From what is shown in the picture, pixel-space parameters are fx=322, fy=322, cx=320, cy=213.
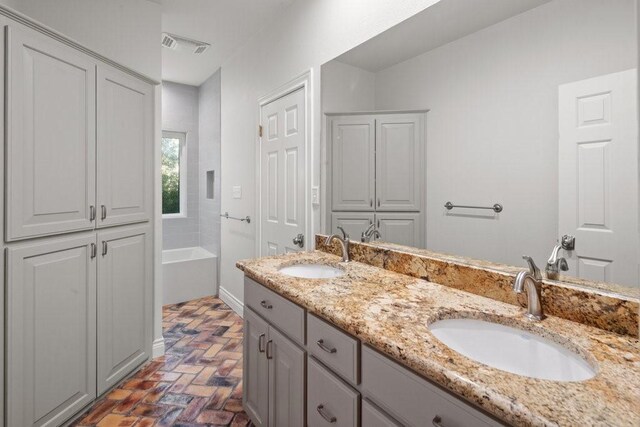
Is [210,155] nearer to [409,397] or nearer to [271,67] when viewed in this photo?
[271,67]

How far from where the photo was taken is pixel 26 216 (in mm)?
1429

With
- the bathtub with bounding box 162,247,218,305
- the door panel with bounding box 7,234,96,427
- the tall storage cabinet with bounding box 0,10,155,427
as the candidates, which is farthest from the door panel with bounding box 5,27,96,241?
the bathtub with bounding box 162,247,218,305

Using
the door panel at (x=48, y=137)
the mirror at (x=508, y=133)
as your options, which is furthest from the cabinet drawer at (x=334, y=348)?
the door panel at (x=48, y=137)

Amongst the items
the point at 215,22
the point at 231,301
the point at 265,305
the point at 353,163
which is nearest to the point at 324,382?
the point at 265,305

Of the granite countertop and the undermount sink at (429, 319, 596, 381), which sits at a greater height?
the granite countertop

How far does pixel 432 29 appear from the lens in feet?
4.53

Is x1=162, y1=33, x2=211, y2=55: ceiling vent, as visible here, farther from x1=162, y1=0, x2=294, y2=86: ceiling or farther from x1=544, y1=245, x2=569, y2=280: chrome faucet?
x1=544, y1=245, x2=569, y2=280: chrome faucet

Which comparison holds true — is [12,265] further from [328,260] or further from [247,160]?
[247,160]

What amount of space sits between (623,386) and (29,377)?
6.94 feet

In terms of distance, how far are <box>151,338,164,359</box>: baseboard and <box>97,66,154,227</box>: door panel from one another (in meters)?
0.96

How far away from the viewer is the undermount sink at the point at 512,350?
829mm

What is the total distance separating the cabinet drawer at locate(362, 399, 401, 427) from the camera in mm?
844

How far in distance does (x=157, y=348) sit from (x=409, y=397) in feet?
7.39

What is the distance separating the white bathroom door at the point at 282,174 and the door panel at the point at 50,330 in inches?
48.9
